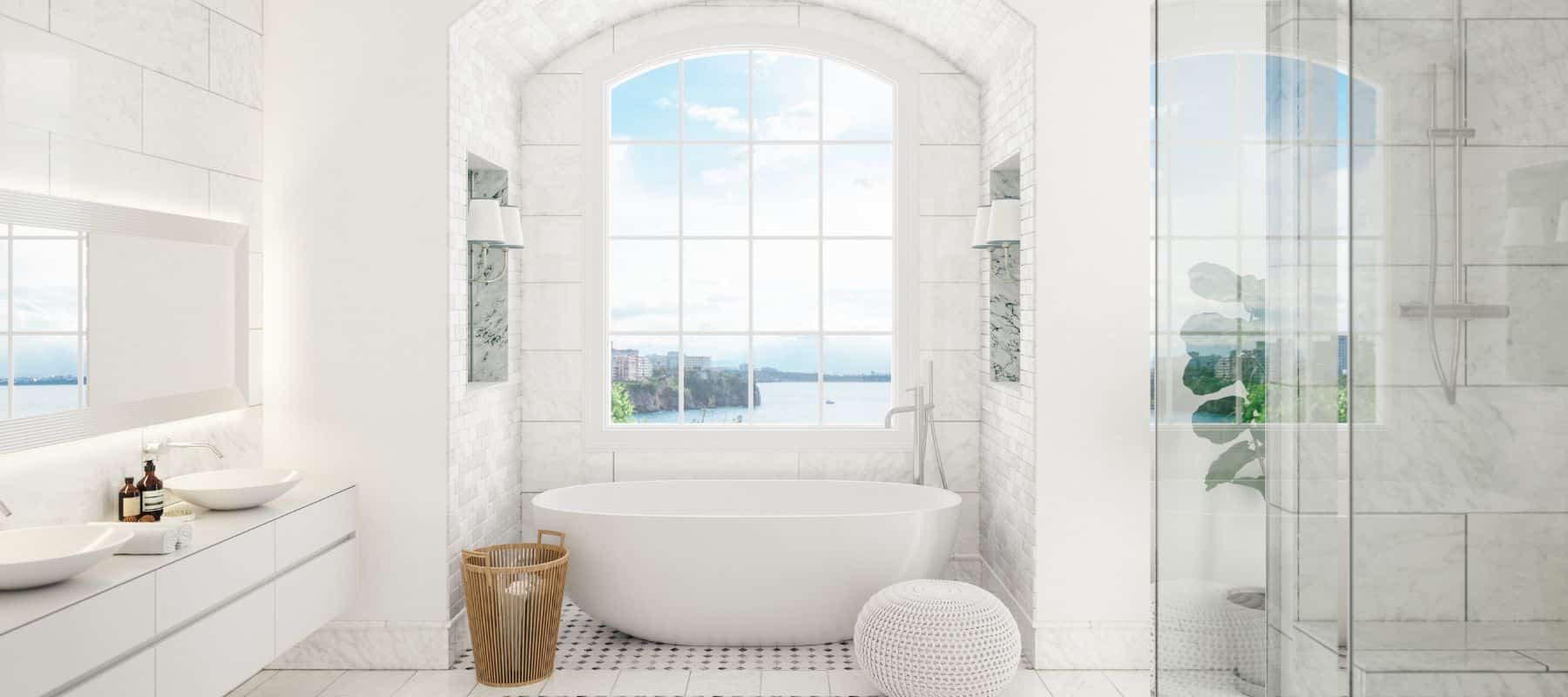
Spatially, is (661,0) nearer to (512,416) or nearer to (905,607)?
(512,416)

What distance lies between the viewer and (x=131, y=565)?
2.35m

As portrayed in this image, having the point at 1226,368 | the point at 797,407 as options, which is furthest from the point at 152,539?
the point at 797,407

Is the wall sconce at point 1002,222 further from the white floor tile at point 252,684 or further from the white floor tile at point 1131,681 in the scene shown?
the white floor tile at point 252,684

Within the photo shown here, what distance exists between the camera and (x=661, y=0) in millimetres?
4492

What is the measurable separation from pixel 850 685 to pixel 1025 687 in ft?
2.19

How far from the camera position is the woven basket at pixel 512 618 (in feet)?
11.2

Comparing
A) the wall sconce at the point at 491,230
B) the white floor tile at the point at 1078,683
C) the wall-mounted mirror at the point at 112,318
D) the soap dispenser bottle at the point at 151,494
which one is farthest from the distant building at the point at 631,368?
the white floor tile at the point at 1078,683

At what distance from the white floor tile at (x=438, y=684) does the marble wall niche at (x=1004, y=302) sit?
8.52ft

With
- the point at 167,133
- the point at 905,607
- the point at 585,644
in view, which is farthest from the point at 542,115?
the point at 905,607

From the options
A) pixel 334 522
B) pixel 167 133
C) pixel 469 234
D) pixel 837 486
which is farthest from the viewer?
pixel 837 486

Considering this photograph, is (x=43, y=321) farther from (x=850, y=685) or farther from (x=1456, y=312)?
(x=1456, y=312)

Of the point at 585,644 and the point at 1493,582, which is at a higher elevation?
the point at 1493,582

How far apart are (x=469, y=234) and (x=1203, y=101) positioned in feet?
10.3

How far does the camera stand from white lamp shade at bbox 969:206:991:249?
407 cm
